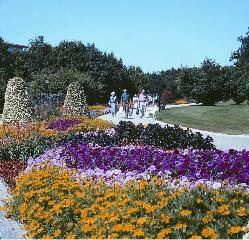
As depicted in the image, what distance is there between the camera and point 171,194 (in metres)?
5.60

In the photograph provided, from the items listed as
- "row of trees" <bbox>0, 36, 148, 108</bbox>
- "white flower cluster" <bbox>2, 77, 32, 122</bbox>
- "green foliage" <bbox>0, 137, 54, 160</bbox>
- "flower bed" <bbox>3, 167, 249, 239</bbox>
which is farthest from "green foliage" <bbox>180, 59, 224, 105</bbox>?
"flower bed" <bbox>3, 167, 249, 239</bbox>

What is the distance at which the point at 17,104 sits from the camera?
70.0ft

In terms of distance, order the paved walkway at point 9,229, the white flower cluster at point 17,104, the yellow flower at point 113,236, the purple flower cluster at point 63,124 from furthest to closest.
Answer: the white flower cluster at point 17,104
the purple flower cluster at point 63,124
the paved walkway at point 9,229
the yellow flower at point 113,236

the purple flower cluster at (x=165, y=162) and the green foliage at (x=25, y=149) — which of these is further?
the green foliage at (x=25, y=149)

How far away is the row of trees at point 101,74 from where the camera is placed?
39344 mm

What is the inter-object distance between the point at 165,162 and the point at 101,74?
4012 centimetres

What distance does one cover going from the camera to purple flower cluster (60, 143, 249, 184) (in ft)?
24.8

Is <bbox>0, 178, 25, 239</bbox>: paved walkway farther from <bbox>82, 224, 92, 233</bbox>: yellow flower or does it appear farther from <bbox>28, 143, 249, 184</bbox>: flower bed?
<bbox>28, 143, 249, 184</bbox>: flower bed

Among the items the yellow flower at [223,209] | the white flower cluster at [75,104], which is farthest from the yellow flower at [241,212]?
the white flower cluster at [75,104]

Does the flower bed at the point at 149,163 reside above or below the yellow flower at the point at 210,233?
above

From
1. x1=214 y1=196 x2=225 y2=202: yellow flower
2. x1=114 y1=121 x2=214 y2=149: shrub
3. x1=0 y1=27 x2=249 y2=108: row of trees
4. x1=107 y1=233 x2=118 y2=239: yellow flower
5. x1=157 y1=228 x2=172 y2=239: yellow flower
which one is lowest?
x1=107 y1=233 x2=118 y2=239: yellow flower

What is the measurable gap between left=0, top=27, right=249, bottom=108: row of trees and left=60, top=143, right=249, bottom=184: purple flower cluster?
61.2ft

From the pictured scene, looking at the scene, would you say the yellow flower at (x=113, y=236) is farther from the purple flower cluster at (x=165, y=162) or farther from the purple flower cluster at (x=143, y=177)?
the purple flower cluster at (x=165, y=162)

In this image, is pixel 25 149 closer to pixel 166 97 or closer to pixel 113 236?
pixel 113 236
